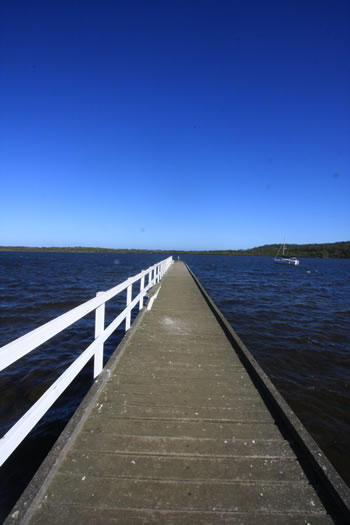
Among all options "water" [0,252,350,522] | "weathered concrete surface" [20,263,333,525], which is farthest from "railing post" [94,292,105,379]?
"water" [0,252,350,522]

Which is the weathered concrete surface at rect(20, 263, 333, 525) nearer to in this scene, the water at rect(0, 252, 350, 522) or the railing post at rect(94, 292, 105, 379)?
the railing post at rect(94, 292, 105, 379)

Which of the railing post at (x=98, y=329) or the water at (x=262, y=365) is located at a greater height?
the railing post at (x=98, y=329)

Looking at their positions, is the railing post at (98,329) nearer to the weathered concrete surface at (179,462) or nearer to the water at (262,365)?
the weathered concrete surface at (179,462)

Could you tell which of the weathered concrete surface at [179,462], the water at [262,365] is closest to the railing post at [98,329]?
the weathered concrete surface at [179,462]

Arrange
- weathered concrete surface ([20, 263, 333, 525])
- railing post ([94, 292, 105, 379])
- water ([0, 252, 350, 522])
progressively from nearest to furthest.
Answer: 1. weathered concrete surface ([20, 263, 333, 525])
2. railing post ([94, 292, 105, 379])
3. water ([0, 252, 350, 522])

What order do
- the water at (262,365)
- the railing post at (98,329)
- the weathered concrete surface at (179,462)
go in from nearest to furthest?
1. the weathered concrete surface at (179,462)
2. the railing post at (98,329)
3. the water at (262,365)

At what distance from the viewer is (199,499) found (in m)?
1.69

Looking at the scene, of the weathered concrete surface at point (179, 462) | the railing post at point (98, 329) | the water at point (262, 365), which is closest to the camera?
the weathered concrete surface at point (179, 462)

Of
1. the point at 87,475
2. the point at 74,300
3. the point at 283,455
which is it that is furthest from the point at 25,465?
the point at 74,300

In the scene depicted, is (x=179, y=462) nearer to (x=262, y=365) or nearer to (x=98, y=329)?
(x=98, y=329)

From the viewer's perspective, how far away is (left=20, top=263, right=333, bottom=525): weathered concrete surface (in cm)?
162

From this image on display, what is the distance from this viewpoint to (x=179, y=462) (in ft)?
6.51

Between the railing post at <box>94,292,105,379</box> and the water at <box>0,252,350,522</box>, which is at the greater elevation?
the railing post at <box>94,292,105,379</box>

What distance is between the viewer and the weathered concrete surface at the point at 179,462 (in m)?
1.62
